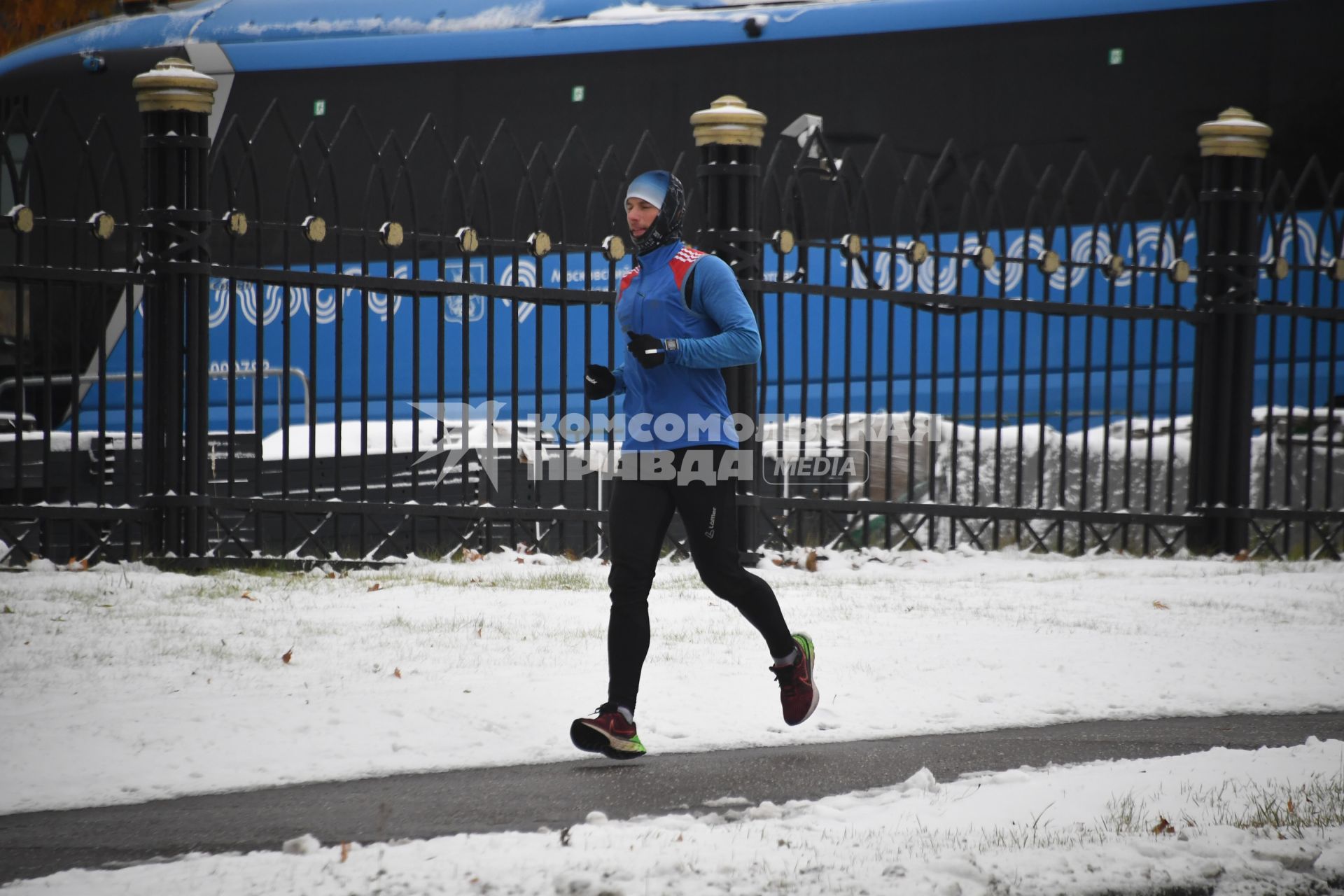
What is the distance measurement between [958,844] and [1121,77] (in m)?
9.41

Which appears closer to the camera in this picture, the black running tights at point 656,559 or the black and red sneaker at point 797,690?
the black running tights at point 656,559

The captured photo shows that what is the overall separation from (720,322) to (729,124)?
3.61 metres

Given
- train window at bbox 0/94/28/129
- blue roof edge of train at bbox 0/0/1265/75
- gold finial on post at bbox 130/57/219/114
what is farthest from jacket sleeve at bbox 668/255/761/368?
train window at bbox 0/94/28/129

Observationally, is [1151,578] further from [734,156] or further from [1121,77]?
[1121,77]

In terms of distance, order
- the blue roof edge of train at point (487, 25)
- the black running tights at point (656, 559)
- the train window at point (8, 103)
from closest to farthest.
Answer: the black running tights at point (656, 559), the blue roof edge of train at point (487, 25), the train window at point (8, 103)

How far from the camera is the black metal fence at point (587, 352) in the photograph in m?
7.55

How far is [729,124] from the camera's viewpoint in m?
7.89

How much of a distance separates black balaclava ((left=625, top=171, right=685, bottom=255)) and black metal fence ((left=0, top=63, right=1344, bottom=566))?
2.09 metres

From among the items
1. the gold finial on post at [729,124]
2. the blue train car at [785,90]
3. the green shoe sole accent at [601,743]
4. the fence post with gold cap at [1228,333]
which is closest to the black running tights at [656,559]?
the green shoe sole accent at [601,743]

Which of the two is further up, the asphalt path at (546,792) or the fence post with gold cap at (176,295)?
the fence post with gold cap at (176,295)

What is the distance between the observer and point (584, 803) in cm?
384

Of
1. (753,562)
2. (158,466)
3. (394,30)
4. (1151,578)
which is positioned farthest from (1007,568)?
(394,30)

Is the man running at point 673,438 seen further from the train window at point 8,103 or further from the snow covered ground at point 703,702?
the train window at point 8,103

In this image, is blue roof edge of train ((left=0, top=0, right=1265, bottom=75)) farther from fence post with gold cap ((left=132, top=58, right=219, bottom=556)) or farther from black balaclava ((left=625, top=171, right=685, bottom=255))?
black balaclava ((left=625, top=171, right=685, bottom=255))
